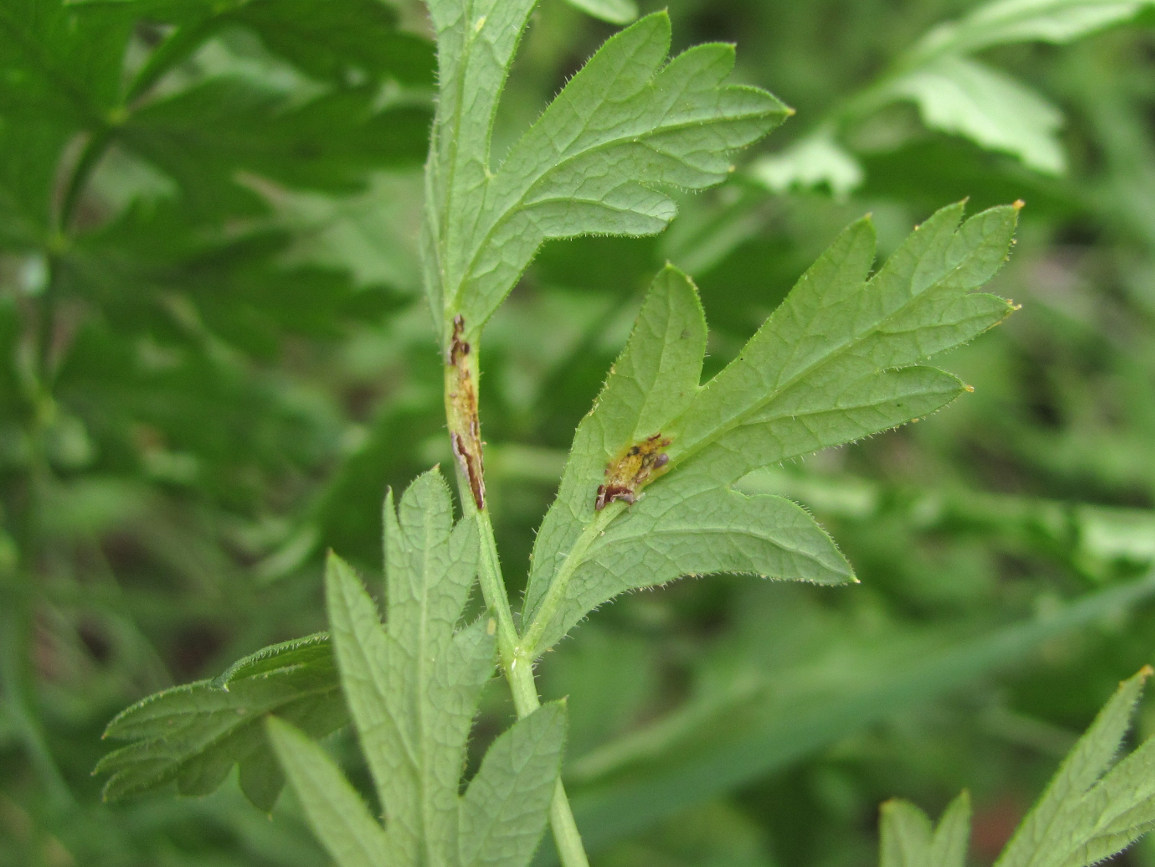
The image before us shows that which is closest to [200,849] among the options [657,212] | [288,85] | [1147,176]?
[288,85]

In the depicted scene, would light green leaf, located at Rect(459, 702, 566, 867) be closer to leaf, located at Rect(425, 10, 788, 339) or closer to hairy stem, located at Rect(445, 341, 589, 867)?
hairy stem, located at Rect(445, 341, 589, 867)

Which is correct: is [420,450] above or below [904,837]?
above

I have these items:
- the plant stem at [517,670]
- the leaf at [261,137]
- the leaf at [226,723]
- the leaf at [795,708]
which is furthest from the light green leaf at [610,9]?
the leaf at [795,708]

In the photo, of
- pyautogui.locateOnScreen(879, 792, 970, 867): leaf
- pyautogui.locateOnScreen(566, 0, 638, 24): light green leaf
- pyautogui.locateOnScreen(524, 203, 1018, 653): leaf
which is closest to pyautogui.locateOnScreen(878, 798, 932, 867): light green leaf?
pyautogui.locateOnScreen(879, 792, 970, 867): leaf

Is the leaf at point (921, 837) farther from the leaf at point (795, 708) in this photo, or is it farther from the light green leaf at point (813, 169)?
the light green leaf at point (813, 169)

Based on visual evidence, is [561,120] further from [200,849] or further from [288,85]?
[200,849]

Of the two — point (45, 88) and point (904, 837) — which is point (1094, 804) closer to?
point (904, 837)

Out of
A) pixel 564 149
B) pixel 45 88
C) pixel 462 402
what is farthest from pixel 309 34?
pixel 462 402

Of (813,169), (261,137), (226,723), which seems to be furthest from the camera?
(813,169)
